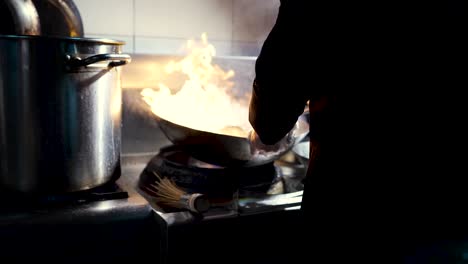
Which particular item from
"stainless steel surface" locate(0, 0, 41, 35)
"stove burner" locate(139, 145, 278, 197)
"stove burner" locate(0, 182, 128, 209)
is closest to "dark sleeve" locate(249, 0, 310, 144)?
"stove burner" locate(139, 145, 278, 197)

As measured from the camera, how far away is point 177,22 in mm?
1555

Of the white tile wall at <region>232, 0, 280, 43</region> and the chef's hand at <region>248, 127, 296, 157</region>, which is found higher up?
the white tile wall at <region>232, 0, 280, 43</region>

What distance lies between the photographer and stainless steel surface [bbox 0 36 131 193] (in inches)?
32.5

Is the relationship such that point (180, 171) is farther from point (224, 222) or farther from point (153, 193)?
point (224, 222)

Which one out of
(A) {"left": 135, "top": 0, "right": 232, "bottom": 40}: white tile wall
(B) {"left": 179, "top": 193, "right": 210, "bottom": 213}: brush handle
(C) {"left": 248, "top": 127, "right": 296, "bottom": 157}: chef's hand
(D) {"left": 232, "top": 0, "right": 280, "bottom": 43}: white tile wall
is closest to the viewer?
(B) {"left": 179, "top": 193, "right": 210, "bottom": 213}: brush handle

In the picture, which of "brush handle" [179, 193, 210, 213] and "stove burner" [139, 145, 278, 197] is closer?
"brush handle" [179, 193, 210, 213]

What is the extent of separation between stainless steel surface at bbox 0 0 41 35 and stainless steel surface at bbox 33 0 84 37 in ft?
0.43

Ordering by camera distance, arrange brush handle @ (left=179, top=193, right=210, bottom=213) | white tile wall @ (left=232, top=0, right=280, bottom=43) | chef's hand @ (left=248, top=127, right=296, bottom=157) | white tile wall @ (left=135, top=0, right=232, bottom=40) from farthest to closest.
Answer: white tile wall @ (left=232, top=0, right=280, bottom=43), white tile wall @ (left=135, top=0, right=232, bottom=40), chef's hand @ (left=248, top=127, right=296, bottom=157), brush handle @ (left=179, top=193, right=210, bottom=213)

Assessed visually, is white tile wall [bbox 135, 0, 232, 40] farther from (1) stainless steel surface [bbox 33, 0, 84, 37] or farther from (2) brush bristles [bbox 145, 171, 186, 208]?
(2) brush bristles [bbox 145, 171, 186, 208]

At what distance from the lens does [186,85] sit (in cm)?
143

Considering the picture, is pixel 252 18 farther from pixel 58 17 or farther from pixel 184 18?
pixel 58 17

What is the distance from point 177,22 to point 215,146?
2.20 feet

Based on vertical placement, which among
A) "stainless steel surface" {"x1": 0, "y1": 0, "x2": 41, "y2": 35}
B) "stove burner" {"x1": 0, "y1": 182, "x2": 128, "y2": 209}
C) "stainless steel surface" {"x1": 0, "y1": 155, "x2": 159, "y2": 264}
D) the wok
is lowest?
"stainless steel surface" {"x1": 0, "y1": 155, "x2": 159, "y2": 264}

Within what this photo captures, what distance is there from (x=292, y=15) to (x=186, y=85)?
0.73 m
